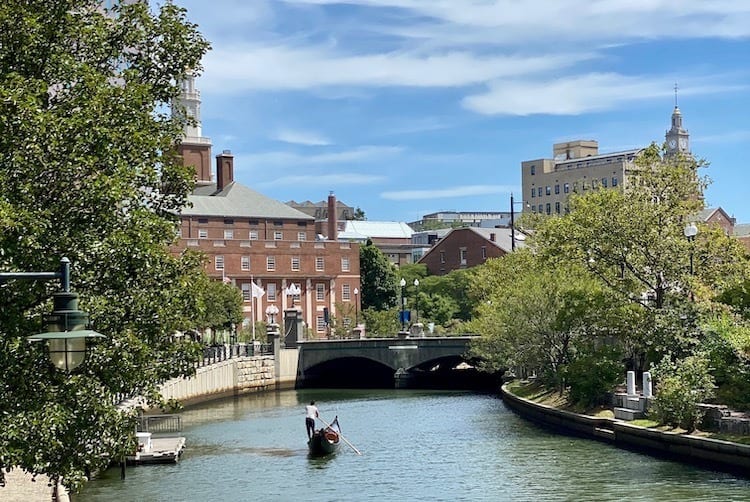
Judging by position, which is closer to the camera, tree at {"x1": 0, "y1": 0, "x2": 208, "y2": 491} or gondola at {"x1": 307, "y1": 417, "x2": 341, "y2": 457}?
tree at {"x1": 0, "y1": 0, "x2": 208, "y2": 491}

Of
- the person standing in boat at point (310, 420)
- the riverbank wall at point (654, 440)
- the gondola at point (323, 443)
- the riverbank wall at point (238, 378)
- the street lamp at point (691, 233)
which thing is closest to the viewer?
the riverbank wall at point (654, 440)

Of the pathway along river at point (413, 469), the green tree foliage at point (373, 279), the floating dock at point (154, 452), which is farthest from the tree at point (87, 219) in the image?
the green tree foliage at point (373, 279)

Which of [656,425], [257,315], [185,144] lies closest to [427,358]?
[257,315]

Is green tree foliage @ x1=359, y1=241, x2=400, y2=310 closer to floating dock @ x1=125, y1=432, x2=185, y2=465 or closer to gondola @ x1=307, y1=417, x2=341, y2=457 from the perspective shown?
gondola @ x1=307, y1=417, x2=341, y2=457

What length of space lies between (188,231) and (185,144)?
19.1 metres

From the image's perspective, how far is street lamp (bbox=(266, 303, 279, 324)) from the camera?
111081 mm

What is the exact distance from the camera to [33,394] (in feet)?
66.3

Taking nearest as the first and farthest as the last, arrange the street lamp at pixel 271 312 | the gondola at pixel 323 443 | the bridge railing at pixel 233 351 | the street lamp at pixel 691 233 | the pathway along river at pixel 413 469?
the pathway along river at pixel 413 469
the gondola at pixel 323 443
the street lamp at pixel 691 233
the bridge railing at pixel 233 351
the street lamp at pixel 271 312

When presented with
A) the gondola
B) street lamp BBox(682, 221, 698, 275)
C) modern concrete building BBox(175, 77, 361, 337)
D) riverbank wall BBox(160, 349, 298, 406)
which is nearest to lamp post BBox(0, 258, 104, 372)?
the gondola

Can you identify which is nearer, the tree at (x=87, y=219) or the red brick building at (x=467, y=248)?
the tree at (x=87, y=219)

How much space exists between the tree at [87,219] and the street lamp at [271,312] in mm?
88122

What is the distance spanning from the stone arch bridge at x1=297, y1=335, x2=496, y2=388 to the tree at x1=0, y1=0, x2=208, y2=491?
213ft

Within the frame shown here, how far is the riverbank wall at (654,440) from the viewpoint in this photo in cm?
3759

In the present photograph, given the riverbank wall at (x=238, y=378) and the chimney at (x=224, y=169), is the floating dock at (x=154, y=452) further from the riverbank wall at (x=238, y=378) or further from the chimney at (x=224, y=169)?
the chimney at (x=224, y=169)
